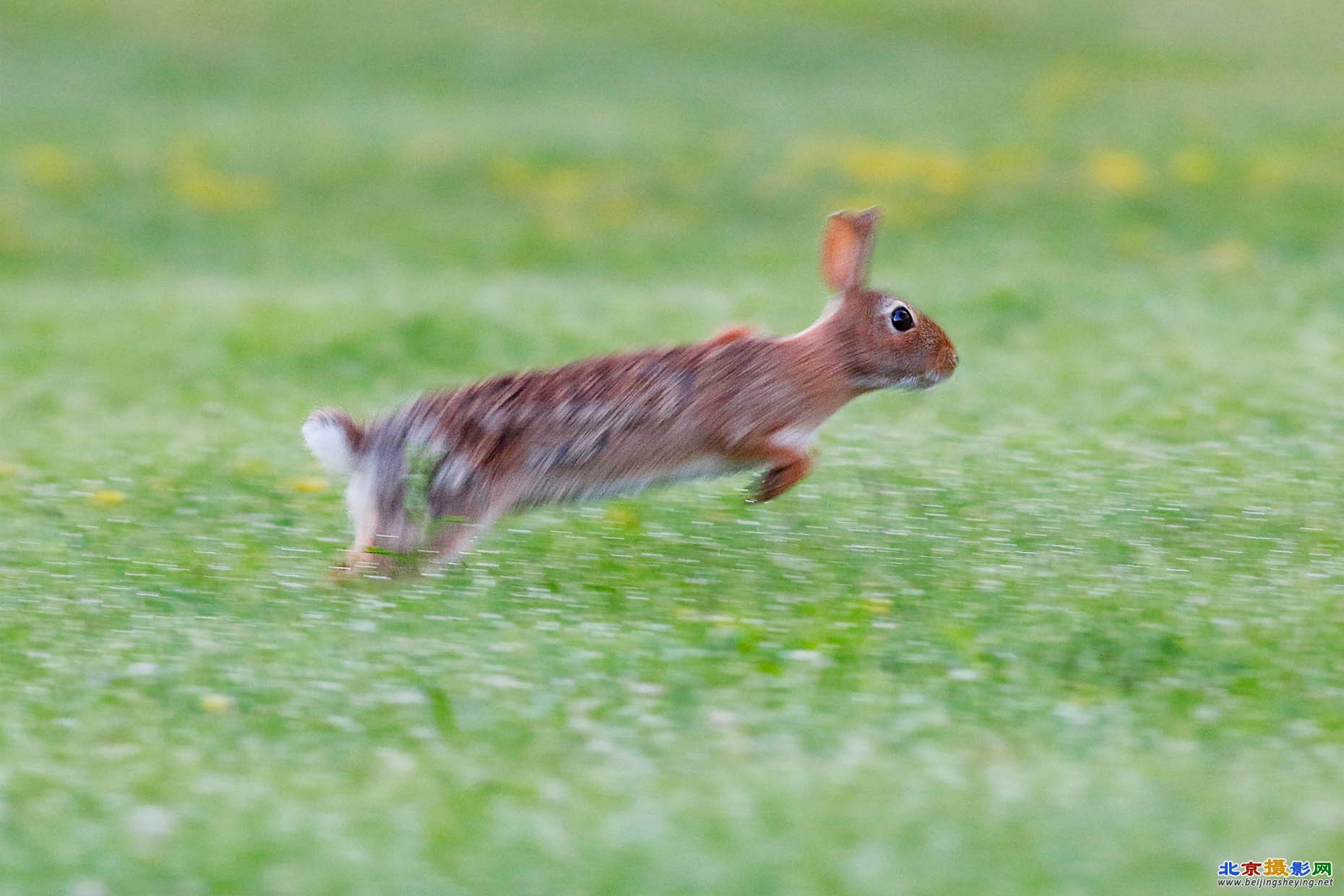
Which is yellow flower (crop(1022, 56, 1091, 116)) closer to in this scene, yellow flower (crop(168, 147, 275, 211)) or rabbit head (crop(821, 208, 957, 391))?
yellow flower (crop(168, 147, 275, 211))

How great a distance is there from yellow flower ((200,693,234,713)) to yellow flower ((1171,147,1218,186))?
1567cm

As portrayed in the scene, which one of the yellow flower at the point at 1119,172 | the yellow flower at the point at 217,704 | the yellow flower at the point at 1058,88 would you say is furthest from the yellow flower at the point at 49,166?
the yellow flower at the point at 217,704

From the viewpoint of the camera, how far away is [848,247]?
8.12m

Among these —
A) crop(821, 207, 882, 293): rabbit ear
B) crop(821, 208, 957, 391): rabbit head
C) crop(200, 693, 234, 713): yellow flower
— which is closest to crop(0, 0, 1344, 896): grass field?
crop(200, 693, 234, 713): yellow flower

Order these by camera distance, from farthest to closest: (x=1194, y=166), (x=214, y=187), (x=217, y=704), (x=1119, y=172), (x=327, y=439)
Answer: (x=214, y=187) < (x=1194, y=166) < (x=1119, y=172) < (x=327, y=439) < (x=217, y=704)

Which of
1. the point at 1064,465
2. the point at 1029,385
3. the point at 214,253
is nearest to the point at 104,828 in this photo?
the point at 1064,465

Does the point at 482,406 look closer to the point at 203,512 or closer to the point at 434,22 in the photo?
the point at 203,512

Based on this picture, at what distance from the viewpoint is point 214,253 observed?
19.3 metres

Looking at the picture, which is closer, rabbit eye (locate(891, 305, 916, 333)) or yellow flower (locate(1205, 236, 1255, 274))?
rabbit eye (locate(891, 305, 916, 333))

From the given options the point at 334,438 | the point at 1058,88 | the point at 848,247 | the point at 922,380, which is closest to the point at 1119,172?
the point at 1058,88

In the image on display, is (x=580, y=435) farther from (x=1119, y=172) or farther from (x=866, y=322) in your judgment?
(x=1119, y=172)

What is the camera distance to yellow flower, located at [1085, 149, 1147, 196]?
19.6 m

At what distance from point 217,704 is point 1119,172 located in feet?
51.4

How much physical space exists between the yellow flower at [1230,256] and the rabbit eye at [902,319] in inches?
361
